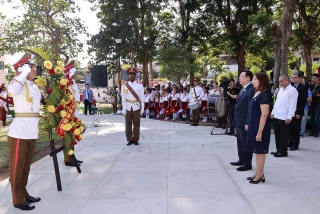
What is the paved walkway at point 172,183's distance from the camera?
148 inches

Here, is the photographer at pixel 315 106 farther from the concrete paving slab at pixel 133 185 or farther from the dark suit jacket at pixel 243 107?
the concrete paving slab at pixel 133 185

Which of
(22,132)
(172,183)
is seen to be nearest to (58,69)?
(22,132)

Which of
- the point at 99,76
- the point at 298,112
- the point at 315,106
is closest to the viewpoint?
the point at 298,112

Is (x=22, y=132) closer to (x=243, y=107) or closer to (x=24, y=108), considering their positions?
(x=24, y=108)

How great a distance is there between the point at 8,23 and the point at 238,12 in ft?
57.9

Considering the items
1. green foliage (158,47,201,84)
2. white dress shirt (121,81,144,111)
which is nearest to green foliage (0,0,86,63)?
green foliage (158,47,201,84)

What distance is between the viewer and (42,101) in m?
4.51

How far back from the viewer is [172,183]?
4598mm

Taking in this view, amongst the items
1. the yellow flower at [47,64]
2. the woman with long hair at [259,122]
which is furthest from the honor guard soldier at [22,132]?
the woman with long hair at [259,122]

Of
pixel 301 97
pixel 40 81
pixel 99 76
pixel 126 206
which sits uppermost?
pixel 99 76

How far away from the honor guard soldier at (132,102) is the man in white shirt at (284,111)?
10.6 feet

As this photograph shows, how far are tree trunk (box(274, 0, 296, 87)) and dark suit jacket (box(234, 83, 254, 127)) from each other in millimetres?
6259

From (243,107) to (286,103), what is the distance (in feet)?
4.29

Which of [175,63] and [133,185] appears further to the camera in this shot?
[175,63]
